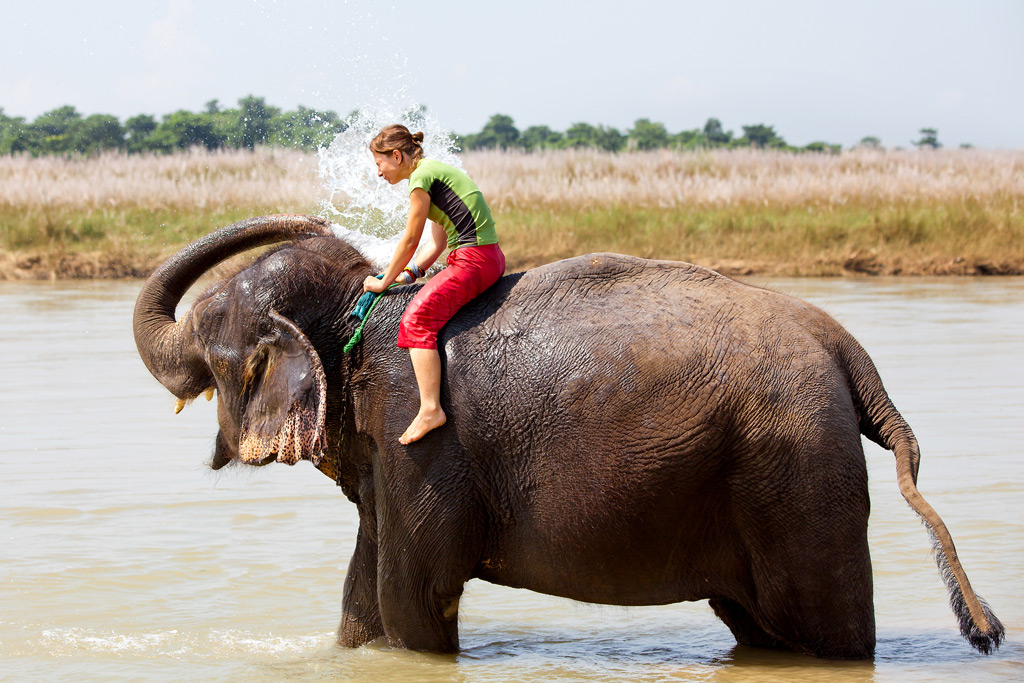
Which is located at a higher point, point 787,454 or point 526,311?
point 526,311

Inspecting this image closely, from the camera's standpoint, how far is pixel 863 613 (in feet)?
14.2

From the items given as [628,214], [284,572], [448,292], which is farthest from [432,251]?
[628,214]

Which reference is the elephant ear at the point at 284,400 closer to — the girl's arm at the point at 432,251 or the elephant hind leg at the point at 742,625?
the girl's arm at the point at 432,251

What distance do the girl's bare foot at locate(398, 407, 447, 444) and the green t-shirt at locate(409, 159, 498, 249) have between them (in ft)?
2.10

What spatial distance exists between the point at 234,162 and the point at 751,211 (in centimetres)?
986

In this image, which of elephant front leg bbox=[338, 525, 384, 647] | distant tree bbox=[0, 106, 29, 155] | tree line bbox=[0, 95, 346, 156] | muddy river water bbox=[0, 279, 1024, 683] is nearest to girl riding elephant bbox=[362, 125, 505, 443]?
elephant front leg bbox=[338, 525, 384, 647]

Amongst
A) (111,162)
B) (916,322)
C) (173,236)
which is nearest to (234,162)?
(111,162)

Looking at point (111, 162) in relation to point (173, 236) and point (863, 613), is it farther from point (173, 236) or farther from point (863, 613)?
point (863, 613)

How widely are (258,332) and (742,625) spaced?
6.87ft

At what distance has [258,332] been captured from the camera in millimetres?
4715

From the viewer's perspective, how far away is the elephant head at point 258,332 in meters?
4.53

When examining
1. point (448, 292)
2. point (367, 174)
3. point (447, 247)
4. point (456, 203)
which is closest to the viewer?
point (448, 292)

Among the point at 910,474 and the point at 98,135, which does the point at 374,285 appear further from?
the point at 98,135

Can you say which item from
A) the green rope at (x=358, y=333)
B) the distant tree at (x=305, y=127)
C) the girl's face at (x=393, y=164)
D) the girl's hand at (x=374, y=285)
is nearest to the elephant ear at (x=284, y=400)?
the green rope at (x=358, y=333)
